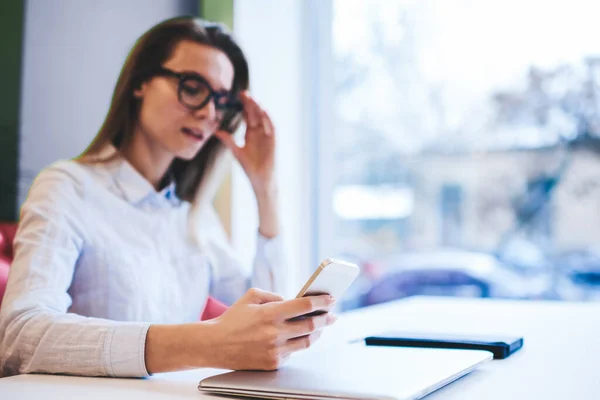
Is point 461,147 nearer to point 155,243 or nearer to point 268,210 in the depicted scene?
point 268,210

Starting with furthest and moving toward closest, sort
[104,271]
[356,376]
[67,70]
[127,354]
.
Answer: [67,70], [104,271], [127,354], [356,376]

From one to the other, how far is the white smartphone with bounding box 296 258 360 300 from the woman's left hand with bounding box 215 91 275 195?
3.11 feet

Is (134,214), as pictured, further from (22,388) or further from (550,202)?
(550,202)

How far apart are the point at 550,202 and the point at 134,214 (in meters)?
2.02

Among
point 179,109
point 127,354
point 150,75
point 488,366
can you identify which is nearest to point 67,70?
point 150,75

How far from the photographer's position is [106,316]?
142 cm

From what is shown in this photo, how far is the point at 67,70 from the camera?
6.88 ft

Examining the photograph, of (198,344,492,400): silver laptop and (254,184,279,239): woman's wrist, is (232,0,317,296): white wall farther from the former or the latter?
(198,344,492,400): silver laptop

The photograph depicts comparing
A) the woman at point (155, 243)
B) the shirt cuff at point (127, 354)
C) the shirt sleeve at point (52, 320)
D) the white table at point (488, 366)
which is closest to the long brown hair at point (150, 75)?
the woman at point (155, 243)

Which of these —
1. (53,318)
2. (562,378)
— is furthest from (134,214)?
(562,378)

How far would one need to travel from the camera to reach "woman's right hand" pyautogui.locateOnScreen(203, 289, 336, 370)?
0.85 m

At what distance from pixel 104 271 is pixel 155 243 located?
21 cm

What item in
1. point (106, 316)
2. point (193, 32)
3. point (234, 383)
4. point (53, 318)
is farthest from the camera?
point (193, 32)

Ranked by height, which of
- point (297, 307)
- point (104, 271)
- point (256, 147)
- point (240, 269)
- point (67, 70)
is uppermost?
point (67, 70)
